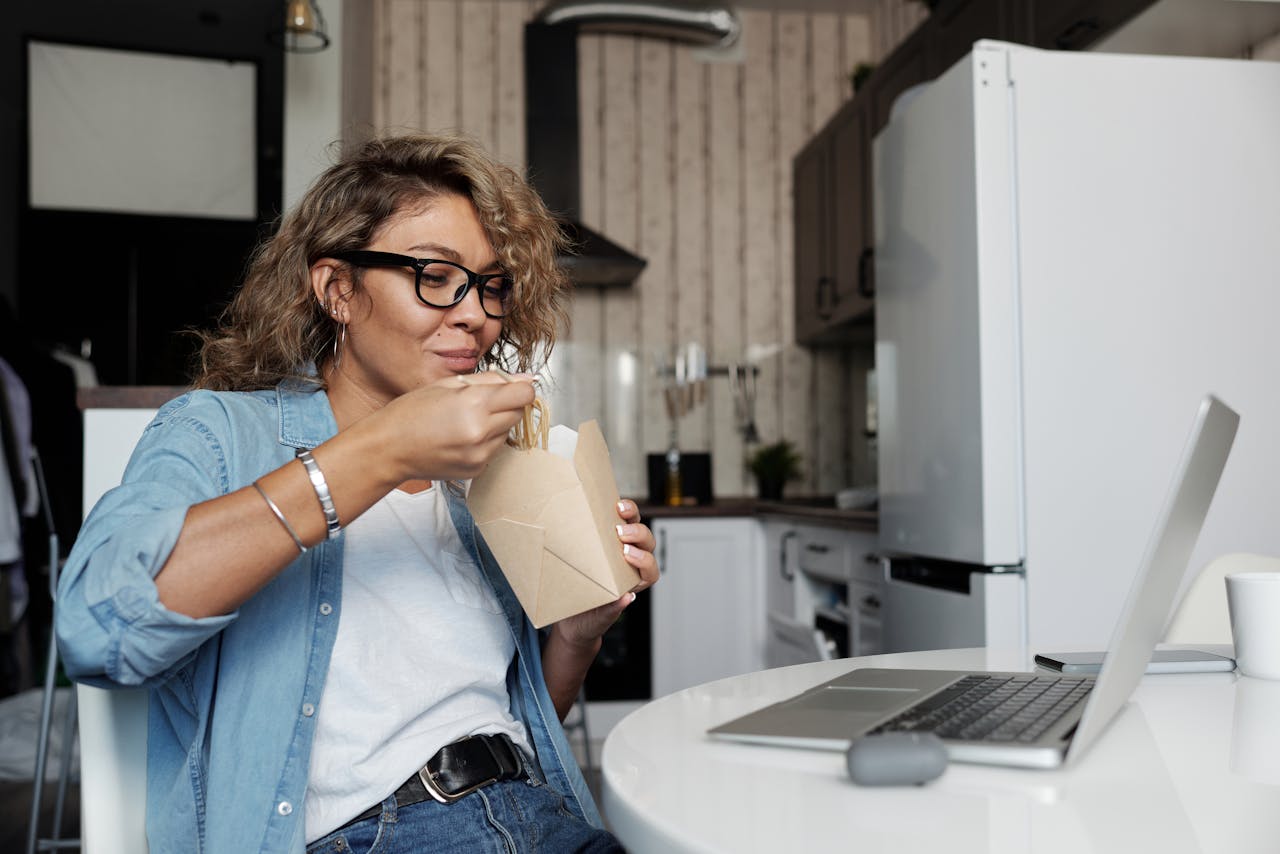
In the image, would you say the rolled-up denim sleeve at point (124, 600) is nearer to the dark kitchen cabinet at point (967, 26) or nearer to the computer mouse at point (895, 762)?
the computer mouse at point (895, 762)

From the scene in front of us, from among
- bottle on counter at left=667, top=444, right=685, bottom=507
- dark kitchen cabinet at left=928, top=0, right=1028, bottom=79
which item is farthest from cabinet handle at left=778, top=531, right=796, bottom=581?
dark kitchen cabinet at left=928, top=0, right=1028, bottom=79

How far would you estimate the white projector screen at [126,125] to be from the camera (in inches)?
160

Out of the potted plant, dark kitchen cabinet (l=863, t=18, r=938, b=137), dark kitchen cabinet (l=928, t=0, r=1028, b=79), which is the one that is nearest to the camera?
dark kitchen cabinet (l=928, t=0, r=1028, b=79)

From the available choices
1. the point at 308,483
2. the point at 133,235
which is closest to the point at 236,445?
the point at 308,483

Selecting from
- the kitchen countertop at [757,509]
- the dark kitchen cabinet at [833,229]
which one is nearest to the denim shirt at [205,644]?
the kitchen countertop at [757,509]

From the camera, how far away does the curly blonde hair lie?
1.18 m

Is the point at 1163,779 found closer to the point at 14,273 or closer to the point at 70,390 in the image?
the point at 70,390

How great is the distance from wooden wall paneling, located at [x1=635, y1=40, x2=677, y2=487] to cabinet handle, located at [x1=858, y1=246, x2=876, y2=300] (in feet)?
3.54

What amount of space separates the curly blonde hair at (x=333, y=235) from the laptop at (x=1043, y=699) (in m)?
0.68

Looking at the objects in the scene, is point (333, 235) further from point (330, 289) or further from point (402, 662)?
point (402, 662)

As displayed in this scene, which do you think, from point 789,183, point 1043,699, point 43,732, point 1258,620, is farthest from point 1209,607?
point 789,183

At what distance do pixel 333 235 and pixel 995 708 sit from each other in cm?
86

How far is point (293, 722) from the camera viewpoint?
36.6 inches

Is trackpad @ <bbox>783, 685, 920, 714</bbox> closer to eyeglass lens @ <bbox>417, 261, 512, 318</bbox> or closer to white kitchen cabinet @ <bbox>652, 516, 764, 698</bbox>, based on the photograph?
eyeglass lens @ <bbox>417, 261, 512, 318</bbox>
